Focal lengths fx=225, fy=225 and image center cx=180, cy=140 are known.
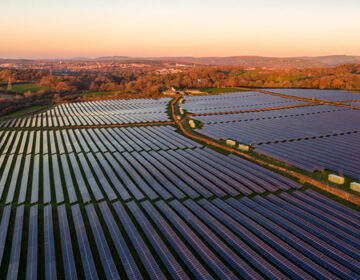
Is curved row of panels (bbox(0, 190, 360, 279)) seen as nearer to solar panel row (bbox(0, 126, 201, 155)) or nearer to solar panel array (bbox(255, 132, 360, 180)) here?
solar panel array (bbox(255, 132, 360, 180))

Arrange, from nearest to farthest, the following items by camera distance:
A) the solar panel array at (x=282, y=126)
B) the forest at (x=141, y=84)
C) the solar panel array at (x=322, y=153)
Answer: the solar panel array at (x=322, y=153), the solar panel array at (x=282, y=126), the forest at (x=141, y=84)

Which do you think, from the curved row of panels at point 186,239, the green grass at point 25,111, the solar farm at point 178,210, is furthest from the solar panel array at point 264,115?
the green grass at point 25,111

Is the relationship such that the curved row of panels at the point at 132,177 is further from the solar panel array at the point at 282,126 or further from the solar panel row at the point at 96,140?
the solar panel array at the point at 282,126

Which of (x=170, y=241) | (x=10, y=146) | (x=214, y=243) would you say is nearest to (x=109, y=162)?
(x=170, y=241)

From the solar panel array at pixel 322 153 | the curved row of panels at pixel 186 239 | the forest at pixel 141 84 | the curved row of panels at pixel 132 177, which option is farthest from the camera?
the forest at pixel 141 84

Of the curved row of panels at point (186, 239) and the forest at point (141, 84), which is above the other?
the forest at point (141, 84)

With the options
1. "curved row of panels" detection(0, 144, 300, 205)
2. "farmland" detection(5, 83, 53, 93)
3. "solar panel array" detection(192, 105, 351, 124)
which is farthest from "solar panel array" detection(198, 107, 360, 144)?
"farmland" detection(5, 83, 53, 93)

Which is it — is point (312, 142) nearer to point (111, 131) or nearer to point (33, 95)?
point (111, 131)
